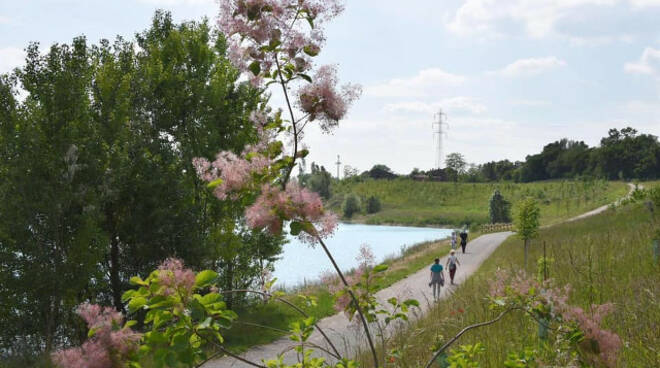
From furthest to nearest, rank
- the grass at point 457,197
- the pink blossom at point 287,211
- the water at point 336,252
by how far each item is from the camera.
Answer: the grass at point 457,197, the water at point 336,252, the pink blossom at point 287,211

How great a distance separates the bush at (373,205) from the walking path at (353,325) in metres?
56.6

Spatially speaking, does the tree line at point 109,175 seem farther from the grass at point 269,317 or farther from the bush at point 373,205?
the bush at point 373,205

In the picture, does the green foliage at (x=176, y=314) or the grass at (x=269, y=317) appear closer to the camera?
the green foliage at (x=176, y=314)

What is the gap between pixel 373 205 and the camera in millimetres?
89125

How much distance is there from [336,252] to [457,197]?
5319 centimetres

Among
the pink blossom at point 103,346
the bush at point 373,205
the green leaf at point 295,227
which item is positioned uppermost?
the green leaf at point 295,227

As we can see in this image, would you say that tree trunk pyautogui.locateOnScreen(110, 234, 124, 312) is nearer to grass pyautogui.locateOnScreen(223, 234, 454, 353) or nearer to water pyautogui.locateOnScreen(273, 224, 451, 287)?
grass pyautogui.locateOnScreen(223, 234, 454, 353)

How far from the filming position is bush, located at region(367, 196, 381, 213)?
291ft

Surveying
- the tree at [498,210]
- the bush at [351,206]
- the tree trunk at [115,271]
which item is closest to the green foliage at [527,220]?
the tree trunk at [115,271]

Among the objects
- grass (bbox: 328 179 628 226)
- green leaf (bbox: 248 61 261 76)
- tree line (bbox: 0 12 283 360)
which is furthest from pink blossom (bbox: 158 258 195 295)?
grass (bbox: 328 179 628 226)

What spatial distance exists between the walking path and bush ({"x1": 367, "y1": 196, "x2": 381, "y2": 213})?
186 feet

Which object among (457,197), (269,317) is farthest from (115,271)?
(457,197)

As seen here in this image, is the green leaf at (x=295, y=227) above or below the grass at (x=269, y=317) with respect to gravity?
above

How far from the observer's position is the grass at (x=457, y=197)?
226 ft
